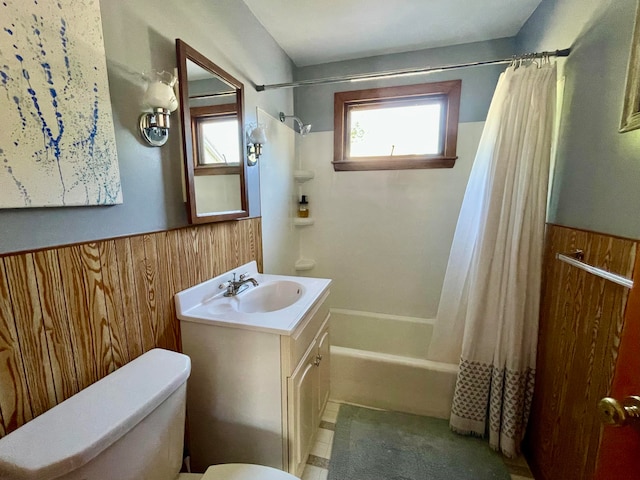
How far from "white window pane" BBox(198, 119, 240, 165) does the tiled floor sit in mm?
1552

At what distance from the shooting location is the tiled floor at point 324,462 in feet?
4.24

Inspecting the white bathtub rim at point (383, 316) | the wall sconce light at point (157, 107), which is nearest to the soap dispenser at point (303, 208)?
the white bathtub rim at point (383, 316)

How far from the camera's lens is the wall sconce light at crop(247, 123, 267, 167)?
59.6 inches

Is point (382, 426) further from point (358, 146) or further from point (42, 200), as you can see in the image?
point (358, 146)

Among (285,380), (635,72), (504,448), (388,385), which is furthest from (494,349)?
(635,72)

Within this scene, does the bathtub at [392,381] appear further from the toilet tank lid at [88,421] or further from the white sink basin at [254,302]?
the toilet tank lid at [88,421]

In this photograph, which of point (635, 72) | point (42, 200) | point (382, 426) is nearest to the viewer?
point (42, 200)

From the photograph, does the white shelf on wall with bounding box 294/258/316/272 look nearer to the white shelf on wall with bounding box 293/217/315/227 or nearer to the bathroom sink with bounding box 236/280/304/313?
the white shelf on wall with bounding box 293/217/315/227

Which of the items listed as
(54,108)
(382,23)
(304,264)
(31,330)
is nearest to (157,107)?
(54,108)

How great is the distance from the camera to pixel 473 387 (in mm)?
1420

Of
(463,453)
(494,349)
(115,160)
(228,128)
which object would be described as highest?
(228,128)

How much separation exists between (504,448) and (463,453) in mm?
198

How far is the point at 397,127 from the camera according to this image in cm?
219

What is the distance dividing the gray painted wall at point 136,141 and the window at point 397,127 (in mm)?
1153
